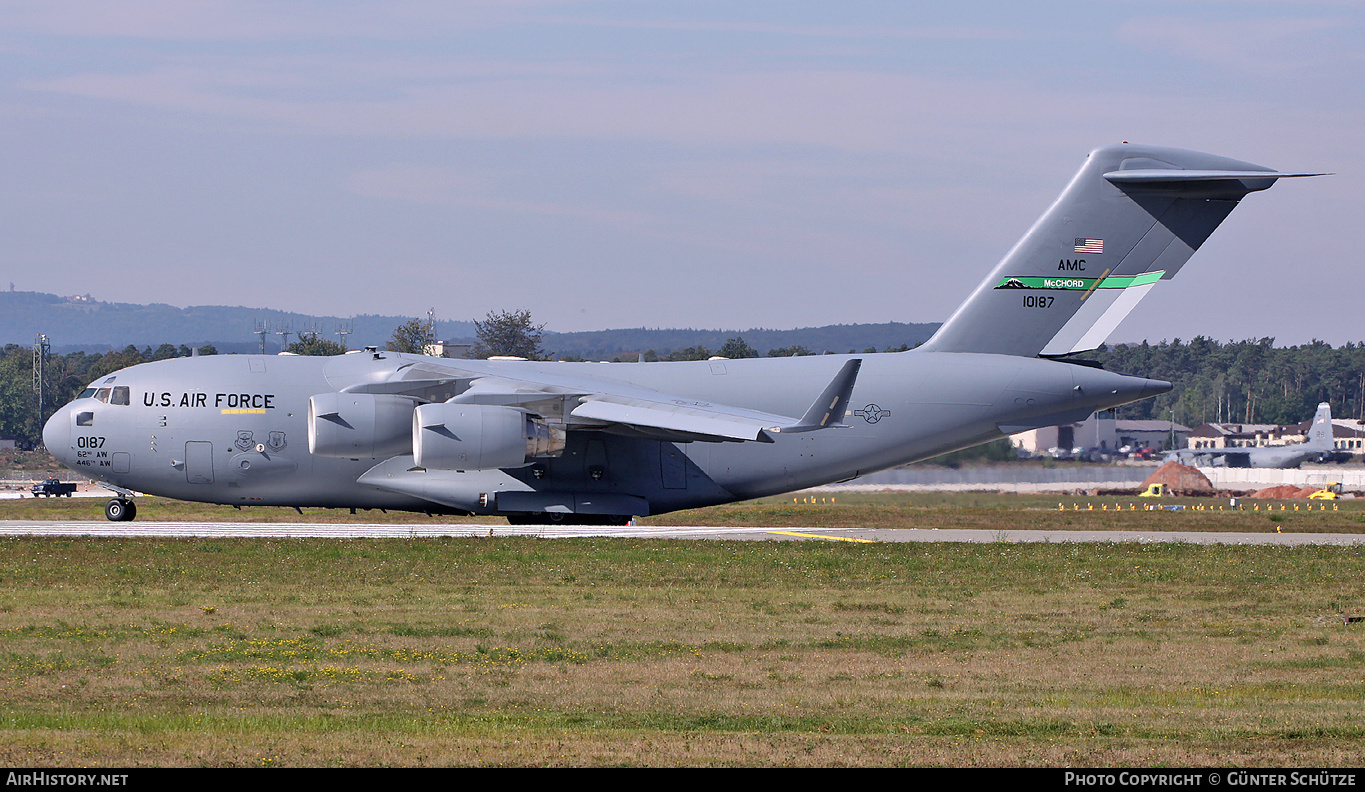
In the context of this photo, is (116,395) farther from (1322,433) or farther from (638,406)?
(1322,433)

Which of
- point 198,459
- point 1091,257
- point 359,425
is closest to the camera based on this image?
point 359,425

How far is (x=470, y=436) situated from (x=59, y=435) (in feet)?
24.2

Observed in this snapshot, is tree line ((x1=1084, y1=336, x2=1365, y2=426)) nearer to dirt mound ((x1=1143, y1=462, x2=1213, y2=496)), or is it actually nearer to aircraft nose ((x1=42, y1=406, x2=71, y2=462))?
dirt mound ((x1=1143, y1=462, x2=1213, y2=496))

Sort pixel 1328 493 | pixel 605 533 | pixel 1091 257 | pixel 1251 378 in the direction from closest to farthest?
pixel 605 533 → pixel 1091 257 → pixel 1328 493 → pixel 1251 378

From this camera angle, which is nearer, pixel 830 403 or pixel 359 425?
pixel 830 403

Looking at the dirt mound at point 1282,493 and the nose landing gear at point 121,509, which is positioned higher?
the nose landing gear at point 121,509

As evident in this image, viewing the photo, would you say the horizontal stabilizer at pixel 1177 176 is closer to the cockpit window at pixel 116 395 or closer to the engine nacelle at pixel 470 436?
the engine nacelle at pixel 470 436

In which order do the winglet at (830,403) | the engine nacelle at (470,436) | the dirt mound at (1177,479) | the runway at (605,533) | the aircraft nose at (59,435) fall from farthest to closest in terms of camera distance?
the dirt mound at (1177,479) < the aircraft nose at (59,435) < the runway at (605,533) < the engine nacelle at (470,436) < the winglet at (830,403)

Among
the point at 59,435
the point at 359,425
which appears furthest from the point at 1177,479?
the point at 59,435

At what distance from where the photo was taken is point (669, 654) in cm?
1176

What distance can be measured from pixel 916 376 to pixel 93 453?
560 inches

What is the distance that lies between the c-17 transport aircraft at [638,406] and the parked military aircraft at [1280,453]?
160ft

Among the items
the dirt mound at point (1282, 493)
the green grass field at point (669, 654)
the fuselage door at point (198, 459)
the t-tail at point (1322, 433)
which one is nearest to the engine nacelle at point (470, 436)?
the green grass field at point (669, 654)

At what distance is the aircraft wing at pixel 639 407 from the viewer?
67.7 ft
